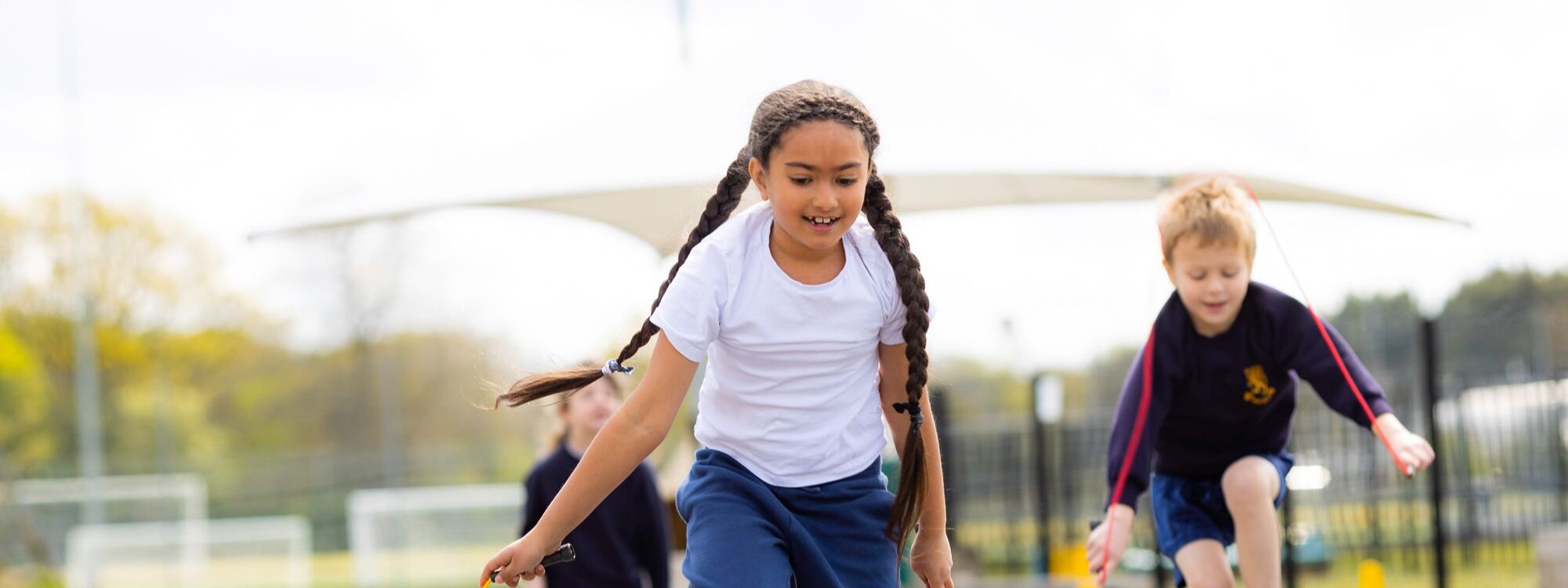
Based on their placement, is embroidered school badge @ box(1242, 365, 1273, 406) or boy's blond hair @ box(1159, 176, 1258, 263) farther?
embroidered school badge @ box(1242, 365, 1273, 406)

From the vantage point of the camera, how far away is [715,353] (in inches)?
123

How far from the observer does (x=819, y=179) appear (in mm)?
2938

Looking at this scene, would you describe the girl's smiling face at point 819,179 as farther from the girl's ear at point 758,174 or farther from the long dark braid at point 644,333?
the long dark braid at point 644,333

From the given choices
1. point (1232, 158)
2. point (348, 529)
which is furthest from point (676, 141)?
point (348, 529)

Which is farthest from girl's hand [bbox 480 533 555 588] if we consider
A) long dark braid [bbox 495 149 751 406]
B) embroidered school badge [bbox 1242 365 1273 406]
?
embroidered school badge [bbox 1242 365 1273 406]

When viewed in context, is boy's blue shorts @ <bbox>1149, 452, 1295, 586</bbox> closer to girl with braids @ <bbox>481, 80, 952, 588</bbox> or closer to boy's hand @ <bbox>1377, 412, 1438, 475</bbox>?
boy's hand @ <bbox>1377, 412, 1438, 475</bbox>

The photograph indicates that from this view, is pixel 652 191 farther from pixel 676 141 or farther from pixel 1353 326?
pixel 1353 326

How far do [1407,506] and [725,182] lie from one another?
725 cm

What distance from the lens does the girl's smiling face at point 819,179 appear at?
115 inches

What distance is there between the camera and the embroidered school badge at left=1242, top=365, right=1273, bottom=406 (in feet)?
13.1

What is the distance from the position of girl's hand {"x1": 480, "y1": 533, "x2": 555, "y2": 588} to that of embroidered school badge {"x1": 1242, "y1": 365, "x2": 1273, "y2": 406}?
2059mm

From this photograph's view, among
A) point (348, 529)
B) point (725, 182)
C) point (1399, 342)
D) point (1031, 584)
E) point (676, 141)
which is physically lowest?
point (348, 529)

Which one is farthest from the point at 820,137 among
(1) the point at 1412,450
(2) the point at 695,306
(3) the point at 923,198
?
(3) the point at 923,198

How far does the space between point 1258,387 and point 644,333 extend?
5.93 ft
